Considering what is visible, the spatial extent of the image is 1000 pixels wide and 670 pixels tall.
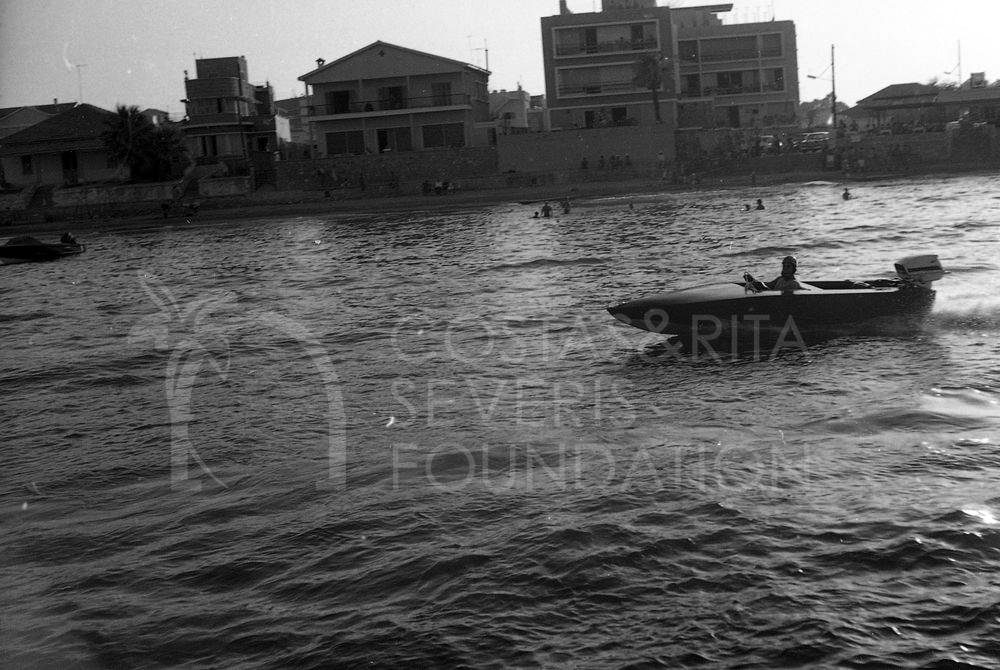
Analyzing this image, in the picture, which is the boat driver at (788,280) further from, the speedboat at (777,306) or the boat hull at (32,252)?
the boat hull at (32,252)

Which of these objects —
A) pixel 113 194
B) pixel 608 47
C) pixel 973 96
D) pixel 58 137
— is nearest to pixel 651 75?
pixel 608 47

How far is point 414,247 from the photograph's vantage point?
41.8 meters

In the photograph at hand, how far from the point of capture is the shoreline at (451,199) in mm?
58375

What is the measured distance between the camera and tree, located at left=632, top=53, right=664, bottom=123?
6956 centimetres

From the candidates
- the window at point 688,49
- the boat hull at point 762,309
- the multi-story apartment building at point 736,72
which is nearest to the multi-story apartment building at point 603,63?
the multi-story apartment building at point 736,72

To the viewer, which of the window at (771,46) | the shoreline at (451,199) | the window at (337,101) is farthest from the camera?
the window at (771,46)

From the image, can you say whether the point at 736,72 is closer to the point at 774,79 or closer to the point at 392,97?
the point at 774,79

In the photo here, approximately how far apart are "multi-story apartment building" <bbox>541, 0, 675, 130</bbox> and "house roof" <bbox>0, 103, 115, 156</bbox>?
1194 inches

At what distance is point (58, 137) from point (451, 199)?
1146 inches

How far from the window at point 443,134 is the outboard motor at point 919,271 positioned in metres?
50.6

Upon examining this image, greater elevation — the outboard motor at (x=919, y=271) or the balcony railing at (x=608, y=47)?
the balcony railing at (x=608, y=47)

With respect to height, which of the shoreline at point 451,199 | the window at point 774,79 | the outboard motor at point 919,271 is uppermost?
the window at point 774,79

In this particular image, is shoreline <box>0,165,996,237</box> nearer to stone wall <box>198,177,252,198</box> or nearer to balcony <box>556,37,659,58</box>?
stone wall <box>198,177,252,198</box>

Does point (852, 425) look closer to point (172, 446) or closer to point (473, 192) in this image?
point (172, 446)
